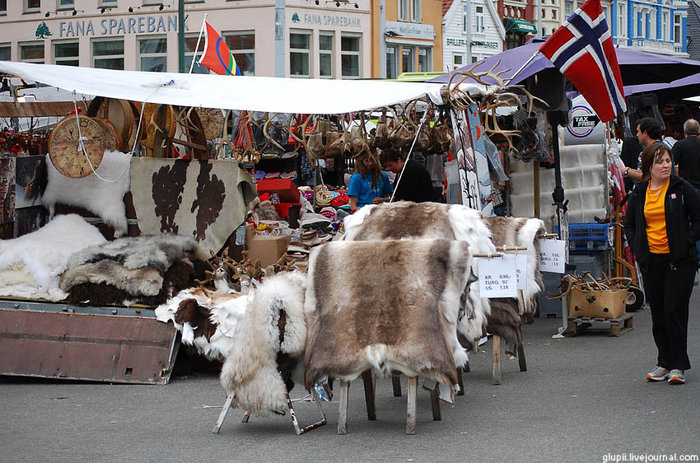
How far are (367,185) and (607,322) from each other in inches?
121

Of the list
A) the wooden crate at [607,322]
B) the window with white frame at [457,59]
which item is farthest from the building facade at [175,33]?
the wooden crate at [607,322]

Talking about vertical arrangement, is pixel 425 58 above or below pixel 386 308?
above

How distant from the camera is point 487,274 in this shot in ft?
25.2

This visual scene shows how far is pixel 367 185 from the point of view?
12.0 m

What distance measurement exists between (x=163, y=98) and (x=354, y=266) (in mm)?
3232

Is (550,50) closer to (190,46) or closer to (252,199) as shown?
(252,199)

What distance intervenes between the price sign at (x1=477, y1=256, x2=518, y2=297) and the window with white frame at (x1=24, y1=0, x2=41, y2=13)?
36.0 meters

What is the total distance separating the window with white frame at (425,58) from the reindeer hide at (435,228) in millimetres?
37750

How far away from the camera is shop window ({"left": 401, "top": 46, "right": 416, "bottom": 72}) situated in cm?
4428

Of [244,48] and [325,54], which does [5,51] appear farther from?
[325,54]

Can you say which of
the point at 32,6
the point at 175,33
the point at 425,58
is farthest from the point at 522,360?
the point at 425,58

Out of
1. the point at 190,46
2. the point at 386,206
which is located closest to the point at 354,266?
the point at 386,206

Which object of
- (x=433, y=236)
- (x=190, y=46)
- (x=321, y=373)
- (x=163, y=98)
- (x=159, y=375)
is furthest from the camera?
(x=190, y=46)

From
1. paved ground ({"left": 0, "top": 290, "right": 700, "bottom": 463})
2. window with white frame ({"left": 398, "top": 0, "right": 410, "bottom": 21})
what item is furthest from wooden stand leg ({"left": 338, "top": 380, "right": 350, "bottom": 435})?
window with white frame ({"left": 398, "top": 0, "right": 410, "bottom": 21})
